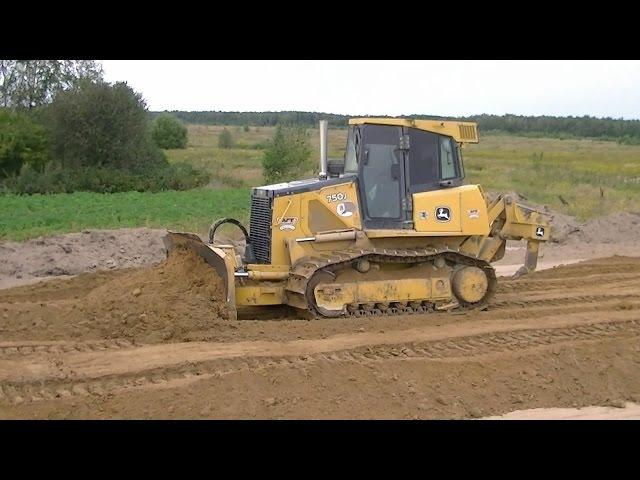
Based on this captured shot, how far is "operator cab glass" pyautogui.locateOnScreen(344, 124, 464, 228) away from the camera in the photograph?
1126 cm

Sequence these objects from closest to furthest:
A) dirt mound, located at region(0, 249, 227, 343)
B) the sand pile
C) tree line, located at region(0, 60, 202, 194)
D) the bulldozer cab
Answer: dirt mound, located at region(0, 249, 227, 343) → the bulldozer cab → the sand pile → tree line, located at region(0, 60, 202, 194)

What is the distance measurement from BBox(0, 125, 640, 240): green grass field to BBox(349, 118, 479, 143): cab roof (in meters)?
2.08

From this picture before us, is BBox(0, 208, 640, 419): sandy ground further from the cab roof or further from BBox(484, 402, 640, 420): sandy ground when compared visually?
the cab roof

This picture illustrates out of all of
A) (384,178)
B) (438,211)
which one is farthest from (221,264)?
(438,211)

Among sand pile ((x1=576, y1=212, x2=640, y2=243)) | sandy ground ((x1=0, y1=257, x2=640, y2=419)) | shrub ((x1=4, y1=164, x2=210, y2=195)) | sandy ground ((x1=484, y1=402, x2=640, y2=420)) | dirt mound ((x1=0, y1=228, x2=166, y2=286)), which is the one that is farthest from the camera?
shrub ((x1=4, y1=164, x2=210, y2=195))

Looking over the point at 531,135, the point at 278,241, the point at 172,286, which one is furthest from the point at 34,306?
the point at 531,135

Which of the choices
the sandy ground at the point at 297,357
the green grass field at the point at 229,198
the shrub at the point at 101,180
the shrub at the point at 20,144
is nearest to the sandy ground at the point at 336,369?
the sandy ground at the point at 297,357

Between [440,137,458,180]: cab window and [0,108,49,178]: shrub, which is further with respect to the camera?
[0,108,49,178]: shrub

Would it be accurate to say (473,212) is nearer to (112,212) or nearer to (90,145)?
(112,212)

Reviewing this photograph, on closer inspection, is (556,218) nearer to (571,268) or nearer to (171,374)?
(571,268)

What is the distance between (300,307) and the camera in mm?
10781

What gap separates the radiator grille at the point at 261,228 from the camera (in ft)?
36.3

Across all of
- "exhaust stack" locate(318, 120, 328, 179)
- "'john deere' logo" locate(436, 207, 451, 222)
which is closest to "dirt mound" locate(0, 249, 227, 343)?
"exhaust stack" locate(318, 120, 328, 179)

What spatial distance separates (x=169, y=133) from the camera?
204 feet
